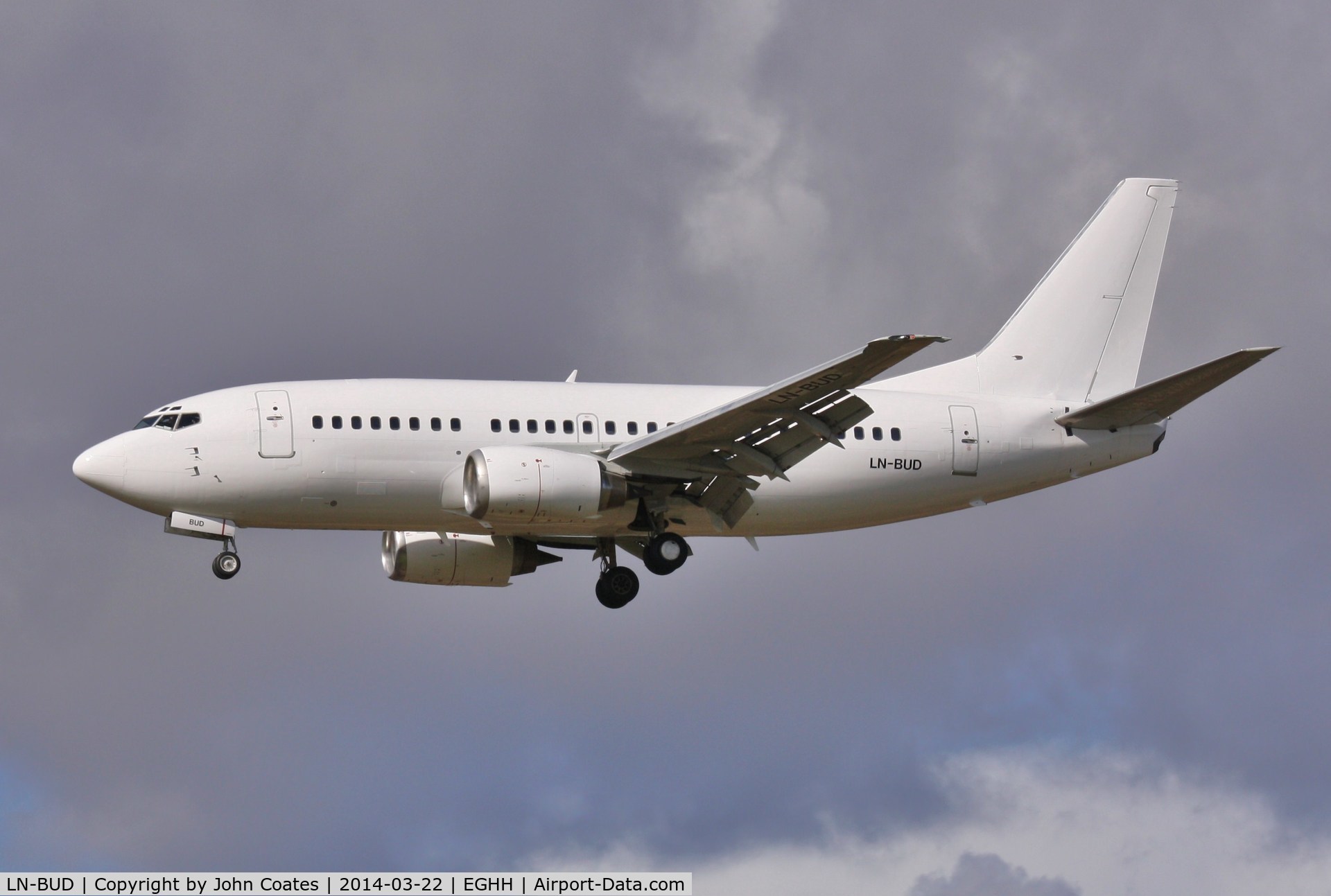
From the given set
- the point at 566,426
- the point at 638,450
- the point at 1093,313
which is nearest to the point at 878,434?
the point at 638,450

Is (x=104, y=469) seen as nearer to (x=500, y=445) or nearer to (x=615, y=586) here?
(x=500, y=445)

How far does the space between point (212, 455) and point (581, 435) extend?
328 inches

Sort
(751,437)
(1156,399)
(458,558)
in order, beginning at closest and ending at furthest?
1. (751,437)
2. (1156,399)
3. (458,558)

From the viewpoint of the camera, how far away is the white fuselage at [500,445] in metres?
43.0

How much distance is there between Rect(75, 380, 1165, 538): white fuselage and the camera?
43.0 meters

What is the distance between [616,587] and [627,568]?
668mm

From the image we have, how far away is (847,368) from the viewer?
1554 inches

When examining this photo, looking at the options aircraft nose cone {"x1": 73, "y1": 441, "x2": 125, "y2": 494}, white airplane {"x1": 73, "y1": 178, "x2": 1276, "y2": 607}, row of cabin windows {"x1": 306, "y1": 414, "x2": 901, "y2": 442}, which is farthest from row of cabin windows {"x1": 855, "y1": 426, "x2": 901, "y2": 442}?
aircraft nose cone {"x1": 73, "y1": 441, "x2": 125, "y2": 494}

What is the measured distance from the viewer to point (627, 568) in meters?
47.9

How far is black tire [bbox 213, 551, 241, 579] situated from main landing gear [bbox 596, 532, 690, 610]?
8.92 metres

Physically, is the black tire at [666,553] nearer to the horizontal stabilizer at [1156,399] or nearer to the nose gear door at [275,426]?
the nose gear door at [275,426]

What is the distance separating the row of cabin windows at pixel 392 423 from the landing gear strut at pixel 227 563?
3.42 metres

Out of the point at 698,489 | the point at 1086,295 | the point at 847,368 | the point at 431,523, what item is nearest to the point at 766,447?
the point at 698,489

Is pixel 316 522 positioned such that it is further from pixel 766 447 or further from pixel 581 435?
pixel 766 447
